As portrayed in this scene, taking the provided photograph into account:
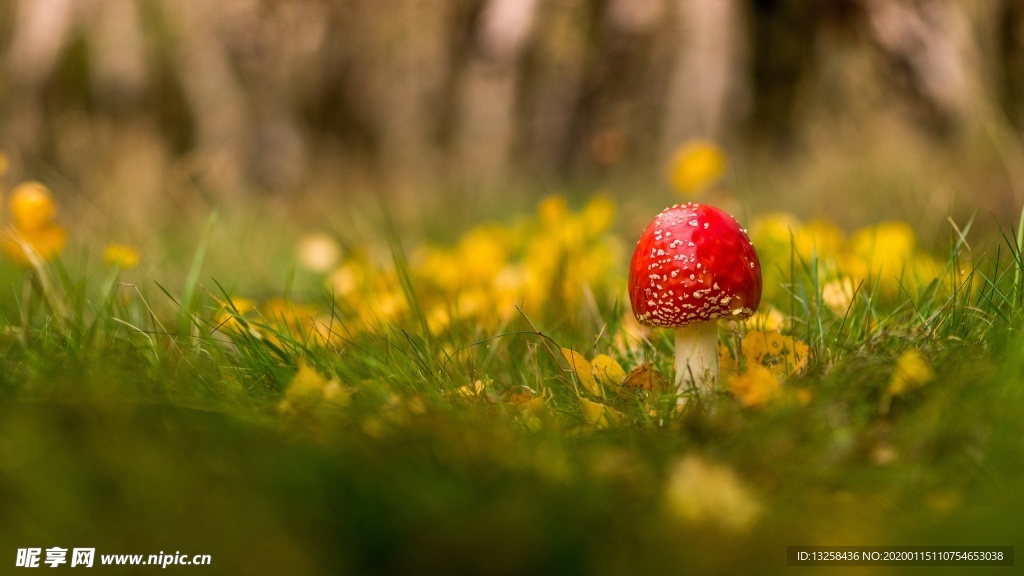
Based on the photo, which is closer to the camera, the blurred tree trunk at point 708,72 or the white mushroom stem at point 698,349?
the white mushroom stem at point 698,349

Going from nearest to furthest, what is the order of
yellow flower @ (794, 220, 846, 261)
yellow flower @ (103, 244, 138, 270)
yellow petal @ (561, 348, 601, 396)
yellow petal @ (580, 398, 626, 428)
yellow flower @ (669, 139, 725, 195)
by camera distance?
yellow petal @ (580, 398, 626, 428)
yellow petal @ (561, 348, 601, 396)
yellow flower @ (103, 244, 138, 270)
yellow flower @ (794, 220, 846, 261)
yellow flower @ (669, 139, 725, 195)

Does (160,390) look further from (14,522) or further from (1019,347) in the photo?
(1019,347)

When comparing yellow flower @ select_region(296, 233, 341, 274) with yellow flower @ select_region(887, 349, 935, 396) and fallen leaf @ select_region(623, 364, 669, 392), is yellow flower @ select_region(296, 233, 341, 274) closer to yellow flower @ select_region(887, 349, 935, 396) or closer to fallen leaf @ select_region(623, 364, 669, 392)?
fallen leaf @ select_region(623, 364, 669, 392)

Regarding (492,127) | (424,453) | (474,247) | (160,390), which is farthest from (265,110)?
(424,453)

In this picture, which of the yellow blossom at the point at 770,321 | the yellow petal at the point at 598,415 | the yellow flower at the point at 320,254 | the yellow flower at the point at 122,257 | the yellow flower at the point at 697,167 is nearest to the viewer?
the yellow petal at the point at 598,415

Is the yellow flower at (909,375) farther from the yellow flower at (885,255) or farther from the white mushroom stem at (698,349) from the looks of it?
the yellow flower at (885,255)

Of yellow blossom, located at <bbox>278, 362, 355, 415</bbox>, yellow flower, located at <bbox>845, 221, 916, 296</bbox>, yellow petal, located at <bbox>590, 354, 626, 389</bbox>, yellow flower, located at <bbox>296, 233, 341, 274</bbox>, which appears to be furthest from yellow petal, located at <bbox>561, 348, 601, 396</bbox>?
yellow flower, located at <bbox>296, 233, 341, 274</bbox>

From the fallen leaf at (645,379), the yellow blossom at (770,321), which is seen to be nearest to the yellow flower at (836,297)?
the yellow blossom at (770,321)
